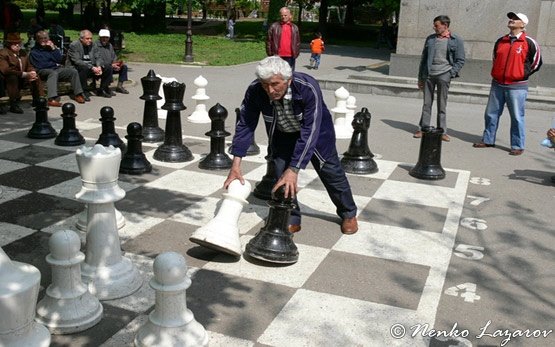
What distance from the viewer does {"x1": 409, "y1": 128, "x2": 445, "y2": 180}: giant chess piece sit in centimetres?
716

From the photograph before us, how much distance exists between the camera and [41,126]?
8.25m

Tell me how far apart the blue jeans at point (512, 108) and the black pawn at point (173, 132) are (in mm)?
4121

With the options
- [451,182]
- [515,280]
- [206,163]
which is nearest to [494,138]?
[451,182]

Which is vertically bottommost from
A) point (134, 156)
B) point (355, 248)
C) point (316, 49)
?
point (355, 248)

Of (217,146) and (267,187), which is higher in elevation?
(217,146)

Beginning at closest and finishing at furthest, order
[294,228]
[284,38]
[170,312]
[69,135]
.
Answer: [170,312], [294,228], [69,135], [284,38]

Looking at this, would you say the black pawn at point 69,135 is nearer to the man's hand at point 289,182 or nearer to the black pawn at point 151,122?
the black pawn at point 151,122

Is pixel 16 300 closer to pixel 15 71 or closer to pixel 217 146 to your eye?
pixel 217 146

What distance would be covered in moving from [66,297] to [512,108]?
22.0ft

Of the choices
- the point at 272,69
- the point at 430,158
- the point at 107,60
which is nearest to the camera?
the point at 272,69

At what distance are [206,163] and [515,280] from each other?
3655mm

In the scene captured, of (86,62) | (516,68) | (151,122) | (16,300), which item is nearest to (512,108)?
(516,68)

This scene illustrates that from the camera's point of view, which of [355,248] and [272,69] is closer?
[272,69]

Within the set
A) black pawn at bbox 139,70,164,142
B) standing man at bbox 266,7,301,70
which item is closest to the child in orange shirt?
standing man at bbox 266,7,301,70
